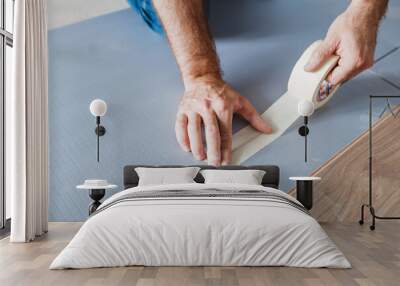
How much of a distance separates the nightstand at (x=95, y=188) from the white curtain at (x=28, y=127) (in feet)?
1.56

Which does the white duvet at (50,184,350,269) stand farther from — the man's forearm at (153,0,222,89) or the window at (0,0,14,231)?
the man's forearm at (153,0,222,89)

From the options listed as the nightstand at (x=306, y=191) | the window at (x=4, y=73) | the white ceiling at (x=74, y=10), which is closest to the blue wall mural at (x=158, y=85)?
the white ceiling at (x=74, y=10)

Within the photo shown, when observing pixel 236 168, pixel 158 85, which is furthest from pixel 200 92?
pixel 236 168

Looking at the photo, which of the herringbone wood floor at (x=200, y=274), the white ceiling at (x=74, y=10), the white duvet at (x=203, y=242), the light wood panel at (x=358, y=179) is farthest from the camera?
the white ceiling at (x=74, y=10)

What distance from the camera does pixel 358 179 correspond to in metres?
6.82

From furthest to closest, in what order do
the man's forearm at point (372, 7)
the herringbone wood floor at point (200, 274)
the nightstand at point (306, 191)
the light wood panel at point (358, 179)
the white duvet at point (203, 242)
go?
the light wood panel at point (358, 179)
the man's forearm at point (372, 7)
the nightstand at point (306, 191)
the white duvet at point (203, 242)
the herringbone wood floor at point (200, 274)

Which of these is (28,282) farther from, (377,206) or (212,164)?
(377,206)

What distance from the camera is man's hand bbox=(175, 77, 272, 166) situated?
21.9ft

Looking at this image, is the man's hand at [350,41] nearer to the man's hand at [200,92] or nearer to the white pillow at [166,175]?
the man's hand at [200,92]

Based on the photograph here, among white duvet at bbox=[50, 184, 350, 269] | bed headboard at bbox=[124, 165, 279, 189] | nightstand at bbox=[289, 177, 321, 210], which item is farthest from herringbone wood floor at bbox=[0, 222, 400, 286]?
bed headboard at bbox=[124, 165, 279, 189]

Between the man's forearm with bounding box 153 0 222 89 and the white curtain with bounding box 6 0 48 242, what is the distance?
1.48 meters

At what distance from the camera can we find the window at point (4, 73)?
6.25 metres

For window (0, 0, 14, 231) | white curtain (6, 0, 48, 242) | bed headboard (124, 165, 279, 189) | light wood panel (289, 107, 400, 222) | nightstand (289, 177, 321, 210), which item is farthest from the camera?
light wood panel (289, 107, 400, 222)

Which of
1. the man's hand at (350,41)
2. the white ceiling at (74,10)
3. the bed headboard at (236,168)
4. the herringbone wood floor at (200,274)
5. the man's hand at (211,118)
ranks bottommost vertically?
the herringbone wood floor at (200,274)
